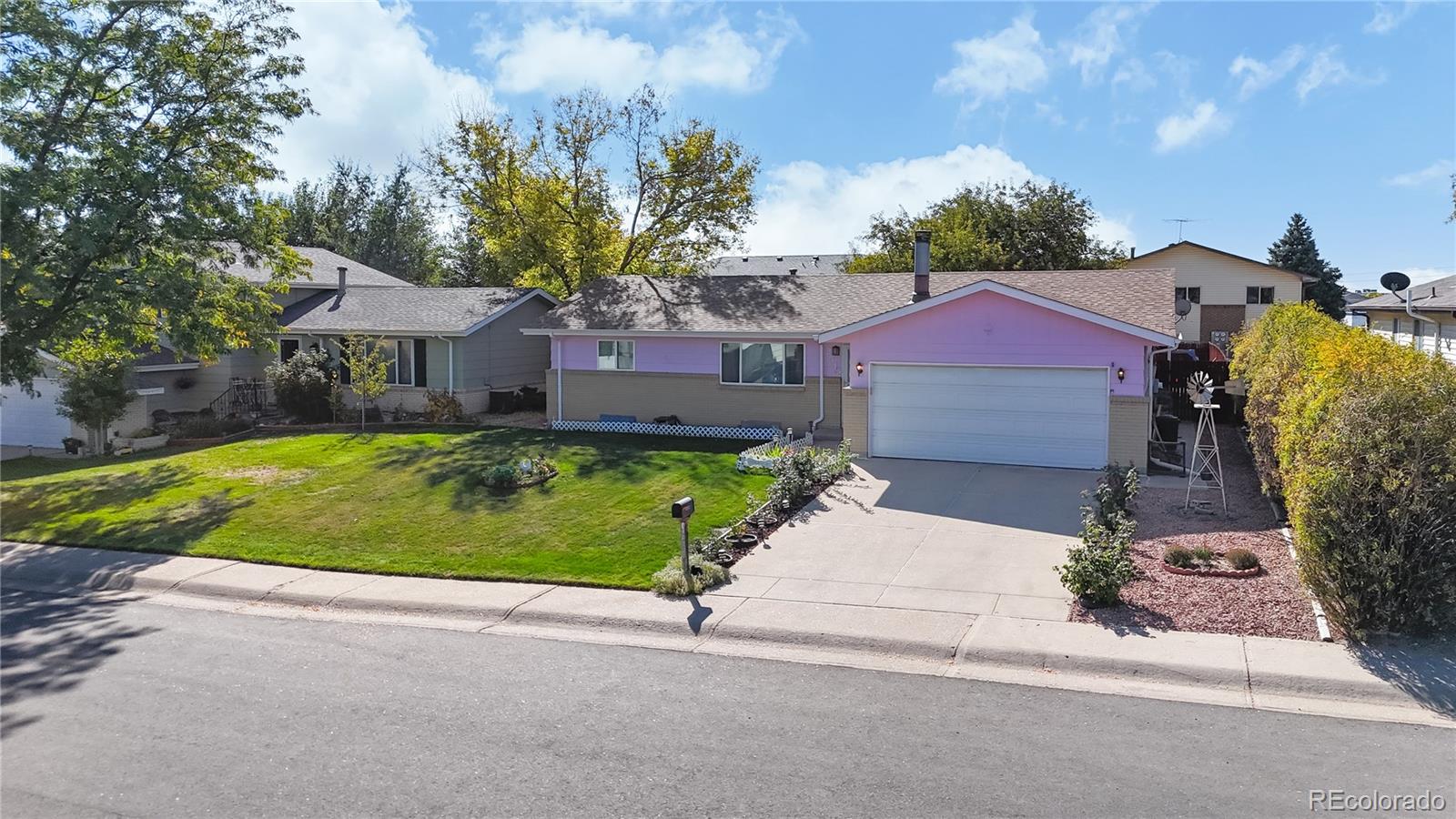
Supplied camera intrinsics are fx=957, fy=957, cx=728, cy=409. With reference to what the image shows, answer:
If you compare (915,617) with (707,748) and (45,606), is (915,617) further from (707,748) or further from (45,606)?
(45,606)

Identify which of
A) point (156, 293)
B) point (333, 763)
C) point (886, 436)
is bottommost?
point (333, 763)

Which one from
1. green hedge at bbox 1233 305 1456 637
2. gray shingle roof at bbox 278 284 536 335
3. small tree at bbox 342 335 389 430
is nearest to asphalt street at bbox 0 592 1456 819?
green hedge at bbox 1233 305 1456 637

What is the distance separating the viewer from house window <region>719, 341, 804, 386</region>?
74.5ft

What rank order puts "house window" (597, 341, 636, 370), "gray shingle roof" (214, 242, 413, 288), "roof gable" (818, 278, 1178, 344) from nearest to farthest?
"roof gable" (818, 278, 1178, 344) → "house window" (597, 341, 636, 370) → "gray shingle roof" (214, 242, 413, 288)

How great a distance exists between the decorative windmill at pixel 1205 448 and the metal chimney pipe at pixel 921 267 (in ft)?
20.4

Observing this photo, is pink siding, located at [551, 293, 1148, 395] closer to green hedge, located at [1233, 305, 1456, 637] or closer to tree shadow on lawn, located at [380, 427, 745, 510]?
tree shadow on lawn, located at [380, 427, 745, 510]

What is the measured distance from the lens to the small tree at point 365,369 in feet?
80.8

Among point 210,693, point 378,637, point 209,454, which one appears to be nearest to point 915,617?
point 378,637

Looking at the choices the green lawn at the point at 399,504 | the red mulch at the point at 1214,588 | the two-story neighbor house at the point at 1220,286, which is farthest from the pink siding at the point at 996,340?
the two-story neighbor house at the point at 1220,286

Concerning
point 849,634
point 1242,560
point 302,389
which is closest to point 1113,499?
point 1242,560

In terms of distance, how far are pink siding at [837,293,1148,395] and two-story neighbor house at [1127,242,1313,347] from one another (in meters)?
33.5

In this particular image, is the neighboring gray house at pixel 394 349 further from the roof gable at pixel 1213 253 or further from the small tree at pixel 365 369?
the roof gable at pixel 1213 253

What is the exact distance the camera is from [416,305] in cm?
2902

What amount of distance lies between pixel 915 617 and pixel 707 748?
12.3ft
